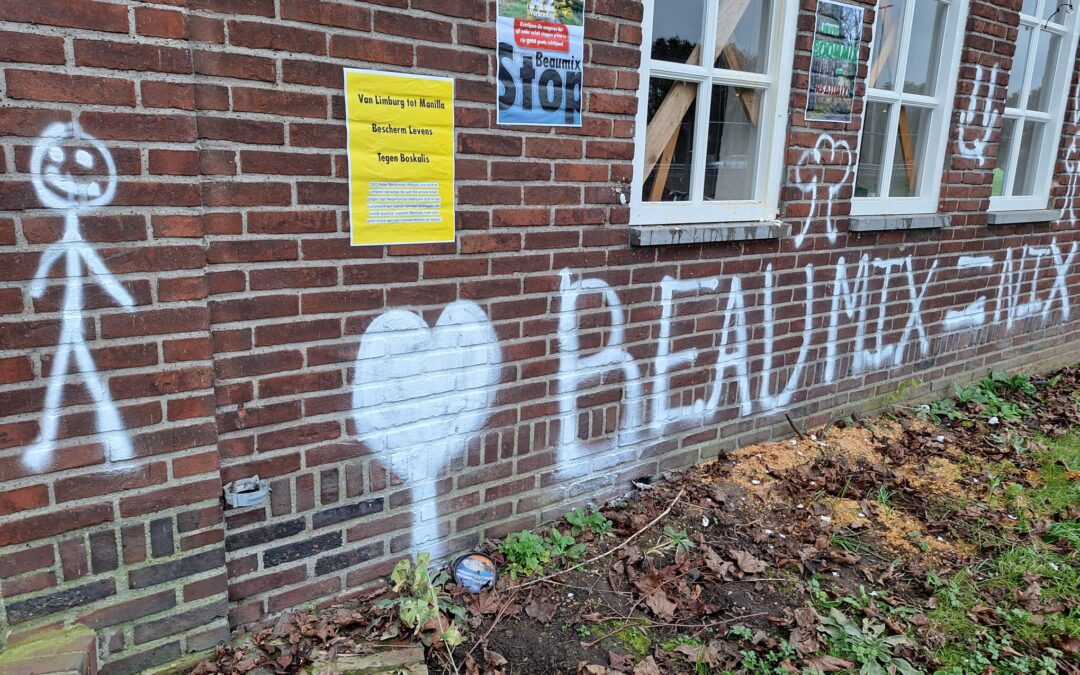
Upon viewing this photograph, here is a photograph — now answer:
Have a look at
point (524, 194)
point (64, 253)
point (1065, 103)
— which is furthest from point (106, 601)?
point (1065, 103)

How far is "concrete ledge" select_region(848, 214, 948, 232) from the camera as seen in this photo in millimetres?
4105

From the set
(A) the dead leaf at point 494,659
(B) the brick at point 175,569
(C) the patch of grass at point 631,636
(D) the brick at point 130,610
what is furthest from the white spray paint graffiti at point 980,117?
(D) the brick at point 130,610

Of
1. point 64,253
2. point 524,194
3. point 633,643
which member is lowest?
point 633,643

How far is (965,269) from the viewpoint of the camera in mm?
5008

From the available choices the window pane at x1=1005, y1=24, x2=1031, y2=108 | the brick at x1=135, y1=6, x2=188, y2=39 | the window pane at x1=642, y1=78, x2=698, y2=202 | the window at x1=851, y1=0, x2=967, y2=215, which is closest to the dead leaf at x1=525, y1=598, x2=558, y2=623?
the window pane at x1=642, y1=78, x2=698, y2=202

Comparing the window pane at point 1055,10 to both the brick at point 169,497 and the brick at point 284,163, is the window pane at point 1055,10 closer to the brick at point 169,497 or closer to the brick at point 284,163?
the brick at point 284,163

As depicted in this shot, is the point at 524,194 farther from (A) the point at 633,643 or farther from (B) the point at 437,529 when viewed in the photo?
(A) the point at 633,643

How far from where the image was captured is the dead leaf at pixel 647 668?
7.78 feet

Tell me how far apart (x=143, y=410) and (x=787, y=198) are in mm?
3210

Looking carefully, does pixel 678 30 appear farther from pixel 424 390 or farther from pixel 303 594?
pixel 303 594

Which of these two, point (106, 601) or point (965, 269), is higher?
point (965, 269)

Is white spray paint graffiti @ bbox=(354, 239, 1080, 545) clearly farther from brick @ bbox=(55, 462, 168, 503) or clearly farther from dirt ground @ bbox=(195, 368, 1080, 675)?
brick @ bbox=(55, 462, 168, 503)

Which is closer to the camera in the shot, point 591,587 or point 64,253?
point 64,253

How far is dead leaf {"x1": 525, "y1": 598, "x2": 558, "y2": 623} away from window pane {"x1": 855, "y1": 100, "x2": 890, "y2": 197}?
3186mm
